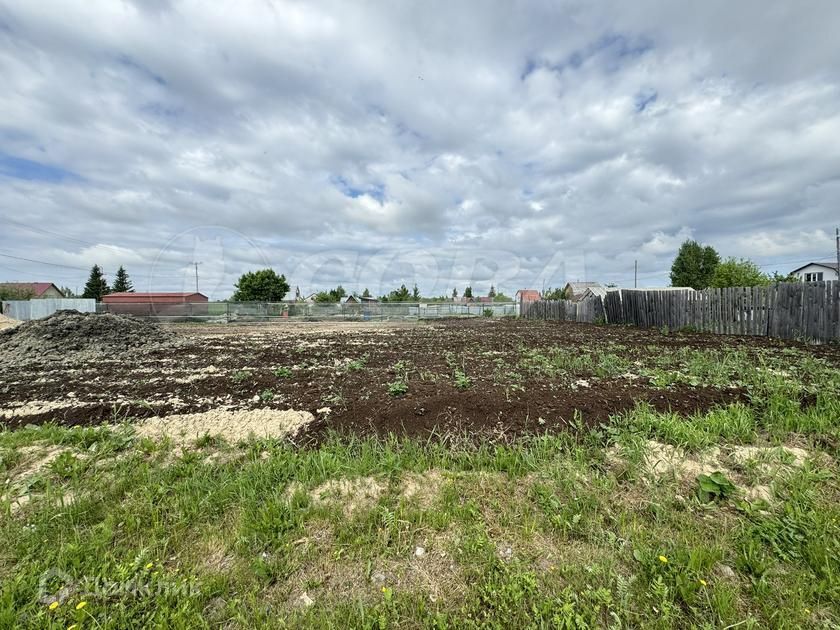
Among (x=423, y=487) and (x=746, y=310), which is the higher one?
(x=746, y=310)

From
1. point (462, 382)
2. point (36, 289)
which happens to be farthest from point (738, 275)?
point (36, 289)

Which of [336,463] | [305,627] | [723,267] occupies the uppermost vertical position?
[723,267]

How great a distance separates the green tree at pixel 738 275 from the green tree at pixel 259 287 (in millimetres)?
58441

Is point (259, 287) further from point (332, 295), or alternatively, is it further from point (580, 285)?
point (580, 285)

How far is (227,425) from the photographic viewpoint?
3951 millimetres

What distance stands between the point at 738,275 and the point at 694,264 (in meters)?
16.2

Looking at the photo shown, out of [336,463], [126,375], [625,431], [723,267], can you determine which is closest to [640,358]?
[625,431]

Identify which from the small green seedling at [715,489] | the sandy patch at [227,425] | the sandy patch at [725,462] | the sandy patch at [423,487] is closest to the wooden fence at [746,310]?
the sandy patch at [725,462]

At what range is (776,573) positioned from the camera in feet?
6.08

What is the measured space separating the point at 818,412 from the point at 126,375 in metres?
9.99

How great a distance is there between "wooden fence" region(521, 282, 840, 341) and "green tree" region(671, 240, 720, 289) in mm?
47606

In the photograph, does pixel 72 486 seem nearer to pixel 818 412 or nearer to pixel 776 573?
pixel 776 573

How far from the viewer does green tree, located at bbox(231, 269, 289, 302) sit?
178ft

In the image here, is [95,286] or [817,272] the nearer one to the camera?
[817,272]
